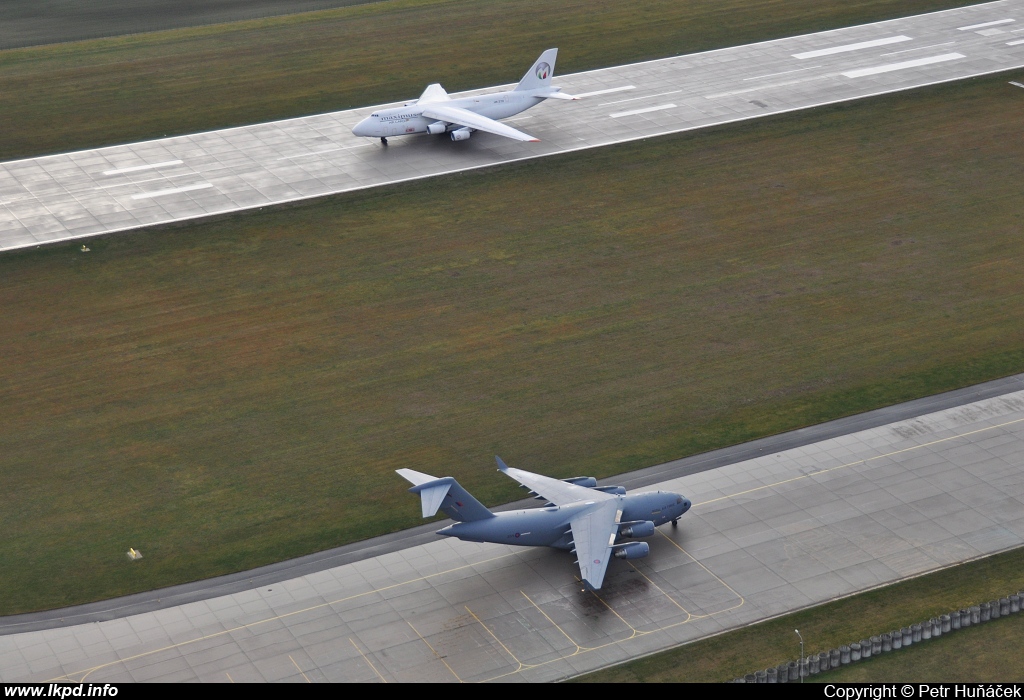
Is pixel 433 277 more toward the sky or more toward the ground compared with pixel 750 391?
more toward the sky

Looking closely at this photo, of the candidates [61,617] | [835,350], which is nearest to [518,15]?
[835,350]

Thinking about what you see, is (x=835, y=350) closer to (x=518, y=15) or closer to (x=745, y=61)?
(x=745, y=61)

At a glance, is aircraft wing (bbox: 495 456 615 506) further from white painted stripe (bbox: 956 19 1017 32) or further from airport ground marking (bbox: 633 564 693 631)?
white painted stripe (bbox: 956 19 1017 32)

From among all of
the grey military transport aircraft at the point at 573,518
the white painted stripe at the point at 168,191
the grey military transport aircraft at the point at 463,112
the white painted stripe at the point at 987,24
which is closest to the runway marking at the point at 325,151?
the grey military transport aircraft at the point at 463,112

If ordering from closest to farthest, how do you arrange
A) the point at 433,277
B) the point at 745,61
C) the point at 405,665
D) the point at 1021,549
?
the point at 405,665 → the point at 1021,549 → the point at 433,277 → the point at 745,61

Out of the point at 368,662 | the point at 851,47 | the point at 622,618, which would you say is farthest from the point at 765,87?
the point at 368,662

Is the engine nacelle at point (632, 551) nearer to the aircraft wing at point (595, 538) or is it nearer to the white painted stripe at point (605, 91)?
the aircraft wing at point (595, 538)
